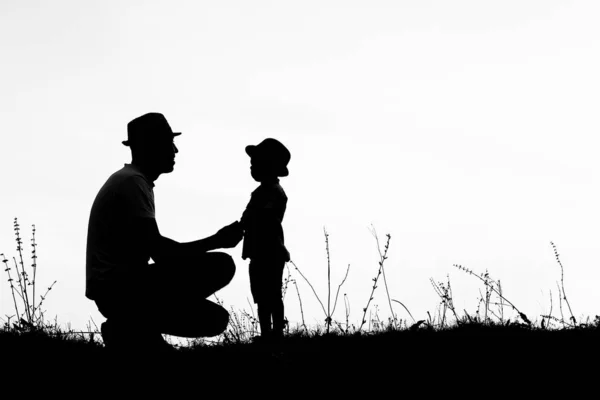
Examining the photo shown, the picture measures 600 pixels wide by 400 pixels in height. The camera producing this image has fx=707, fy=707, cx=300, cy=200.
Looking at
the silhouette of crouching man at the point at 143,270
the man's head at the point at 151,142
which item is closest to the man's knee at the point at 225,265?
the silhouette of crouching man at the point at 143,270

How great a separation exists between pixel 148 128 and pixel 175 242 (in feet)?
3.03

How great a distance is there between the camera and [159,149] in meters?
5.27

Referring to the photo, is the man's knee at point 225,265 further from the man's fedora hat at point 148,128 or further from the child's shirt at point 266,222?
the child's shirt at point 266,222

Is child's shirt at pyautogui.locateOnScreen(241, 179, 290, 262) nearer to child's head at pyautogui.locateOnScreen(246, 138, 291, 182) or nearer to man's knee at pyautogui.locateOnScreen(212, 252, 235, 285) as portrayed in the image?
child's head at pyautogui.locateOnScreen(246, 138, 291, 182)

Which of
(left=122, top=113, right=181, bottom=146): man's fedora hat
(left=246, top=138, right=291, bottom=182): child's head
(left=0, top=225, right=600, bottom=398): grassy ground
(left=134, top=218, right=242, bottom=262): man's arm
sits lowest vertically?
(left=0, top=225, right=600, bottom=398): grassy ground

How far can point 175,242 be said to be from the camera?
4887mm

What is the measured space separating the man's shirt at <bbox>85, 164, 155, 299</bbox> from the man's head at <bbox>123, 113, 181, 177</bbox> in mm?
296

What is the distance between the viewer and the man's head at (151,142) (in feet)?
17.2

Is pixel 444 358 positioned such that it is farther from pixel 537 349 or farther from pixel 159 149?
pixel 159 149

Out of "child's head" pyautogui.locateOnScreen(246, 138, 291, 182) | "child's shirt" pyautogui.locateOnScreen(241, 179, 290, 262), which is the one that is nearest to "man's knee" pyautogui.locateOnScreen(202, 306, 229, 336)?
"child's shirt" pyautogui.locateOnScreen(241, 179, 290, 262)

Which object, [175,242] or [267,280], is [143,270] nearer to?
[175,242]

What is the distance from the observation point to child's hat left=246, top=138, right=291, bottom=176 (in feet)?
23.5

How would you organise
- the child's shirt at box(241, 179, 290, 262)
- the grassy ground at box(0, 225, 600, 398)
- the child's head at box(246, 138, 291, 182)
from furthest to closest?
1. the child's head at box(246, 138, 291, 182)
2. the child's shirt at box(241, 179, 290, 262)
3. the grassy ground at box(0, 225, 600, 398)

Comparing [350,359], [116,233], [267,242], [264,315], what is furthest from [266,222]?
[116,233]
